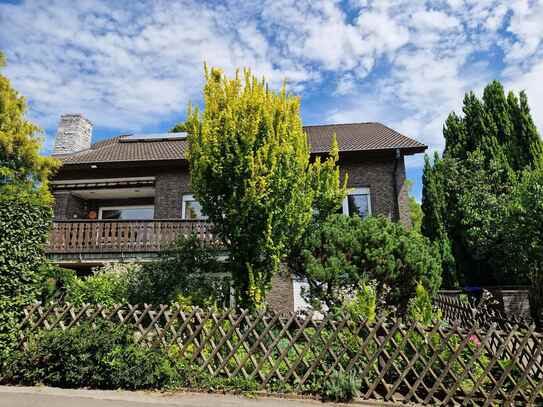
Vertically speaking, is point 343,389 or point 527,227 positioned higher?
point 527,227

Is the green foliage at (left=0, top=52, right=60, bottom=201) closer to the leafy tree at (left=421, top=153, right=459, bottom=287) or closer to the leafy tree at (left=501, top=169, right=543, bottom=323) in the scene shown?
the leafy tree at (left=421, top=153, right=459, bottom=287)

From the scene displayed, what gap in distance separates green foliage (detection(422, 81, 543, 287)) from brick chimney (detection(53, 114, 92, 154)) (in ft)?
52.9

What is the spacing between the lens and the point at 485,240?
13812mm

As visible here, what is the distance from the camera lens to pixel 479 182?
15.5 meters

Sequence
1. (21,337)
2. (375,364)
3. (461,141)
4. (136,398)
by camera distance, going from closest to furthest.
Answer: (136,398), (375,364), (21,337), (461,141)

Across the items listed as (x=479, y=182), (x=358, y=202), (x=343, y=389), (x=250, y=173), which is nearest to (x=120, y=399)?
(x=343, y=389)

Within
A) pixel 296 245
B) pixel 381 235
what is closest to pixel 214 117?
pixel 296 245

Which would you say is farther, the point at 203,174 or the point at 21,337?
the point at 203,174

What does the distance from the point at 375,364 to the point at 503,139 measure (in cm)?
1664

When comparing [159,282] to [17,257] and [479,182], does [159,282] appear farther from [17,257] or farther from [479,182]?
[479,182]

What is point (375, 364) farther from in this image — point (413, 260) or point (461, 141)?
point (461, 141)

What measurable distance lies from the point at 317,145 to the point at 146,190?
785cm

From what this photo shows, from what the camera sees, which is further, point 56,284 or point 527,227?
point 527,227

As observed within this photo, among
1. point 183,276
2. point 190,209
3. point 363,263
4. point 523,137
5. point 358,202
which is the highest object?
point 523,137
